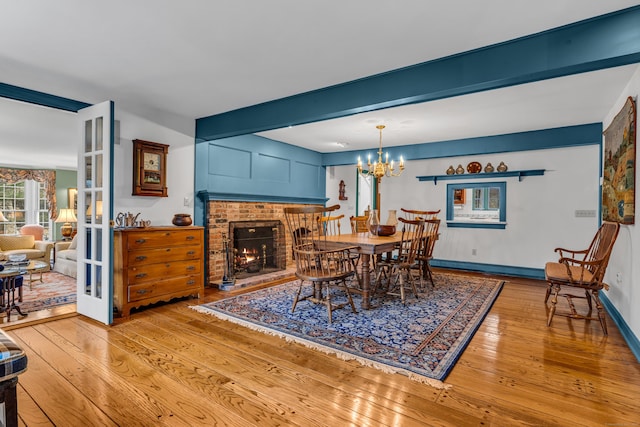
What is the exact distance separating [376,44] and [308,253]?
1882mm

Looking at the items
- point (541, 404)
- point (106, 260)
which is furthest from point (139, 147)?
point (541, 404)

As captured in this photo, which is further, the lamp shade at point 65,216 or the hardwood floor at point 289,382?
the lamp shade at point 65,216

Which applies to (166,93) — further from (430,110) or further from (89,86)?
(430,110)

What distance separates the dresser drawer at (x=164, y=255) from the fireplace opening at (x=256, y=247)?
0.97m

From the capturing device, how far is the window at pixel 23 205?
325 inches

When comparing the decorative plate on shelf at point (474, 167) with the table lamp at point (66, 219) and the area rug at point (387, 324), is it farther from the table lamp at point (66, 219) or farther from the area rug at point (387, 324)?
the table lamp at point (66, 219)

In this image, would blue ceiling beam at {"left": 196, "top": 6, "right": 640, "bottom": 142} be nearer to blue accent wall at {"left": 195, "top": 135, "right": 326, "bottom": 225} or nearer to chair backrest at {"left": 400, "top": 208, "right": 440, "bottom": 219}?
blue accent wall at {"left": 195, "top": 135, "right": 326, "bottom": 225}

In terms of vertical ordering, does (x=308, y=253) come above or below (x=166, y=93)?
below

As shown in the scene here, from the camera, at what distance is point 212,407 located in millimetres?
1885

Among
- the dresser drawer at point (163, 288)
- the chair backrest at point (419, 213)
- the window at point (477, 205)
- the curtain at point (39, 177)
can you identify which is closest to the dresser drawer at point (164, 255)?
the dresser drawer at point (163, 288)

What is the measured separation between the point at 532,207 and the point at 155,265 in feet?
19.0

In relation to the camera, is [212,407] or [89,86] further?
[89,86]

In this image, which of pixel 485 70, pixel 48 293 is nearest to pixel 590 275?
pixel 485 70

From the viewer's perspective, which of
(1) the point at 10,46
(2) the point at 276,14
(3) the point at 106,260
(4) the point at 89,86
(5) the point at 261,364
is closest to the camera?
(2) the point at 276,14
